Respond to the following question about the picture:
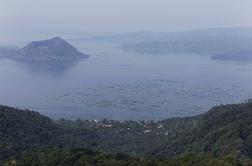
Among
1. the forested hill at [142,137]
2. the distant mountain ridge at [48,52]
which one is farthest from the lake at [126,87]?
the forested hill at [142,137]

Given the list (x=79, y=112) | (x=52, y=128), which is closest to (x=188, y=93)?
(x=79, y=112)

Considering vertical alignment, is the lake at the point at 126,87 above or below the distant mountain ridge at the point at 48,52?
below

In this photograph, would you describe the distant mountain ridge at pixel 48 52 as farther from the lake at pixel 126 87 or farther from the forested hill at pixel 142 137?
the forested hill at pixel 142 137

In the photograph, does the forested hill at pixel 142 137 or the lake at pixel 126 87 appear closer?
the forested hill at pixel 142 137

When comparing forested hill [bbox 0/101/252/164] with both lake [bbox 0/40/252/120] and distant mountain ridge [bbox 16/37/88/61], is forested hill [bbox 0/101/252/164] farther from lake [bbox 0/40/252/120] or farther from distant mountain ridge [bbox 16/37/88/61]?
distant mountain ridge [bbox 16/37/88/61]

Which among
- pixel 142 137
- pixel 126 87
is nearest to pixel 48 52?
pixel 126 87

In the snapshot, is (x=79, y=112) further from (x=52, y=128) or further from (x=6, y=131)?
(x=6, y=131)

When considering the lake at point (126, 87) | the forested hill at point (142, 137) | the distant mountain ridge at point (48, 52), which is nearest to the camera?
the forested hill at point (142, 137)
